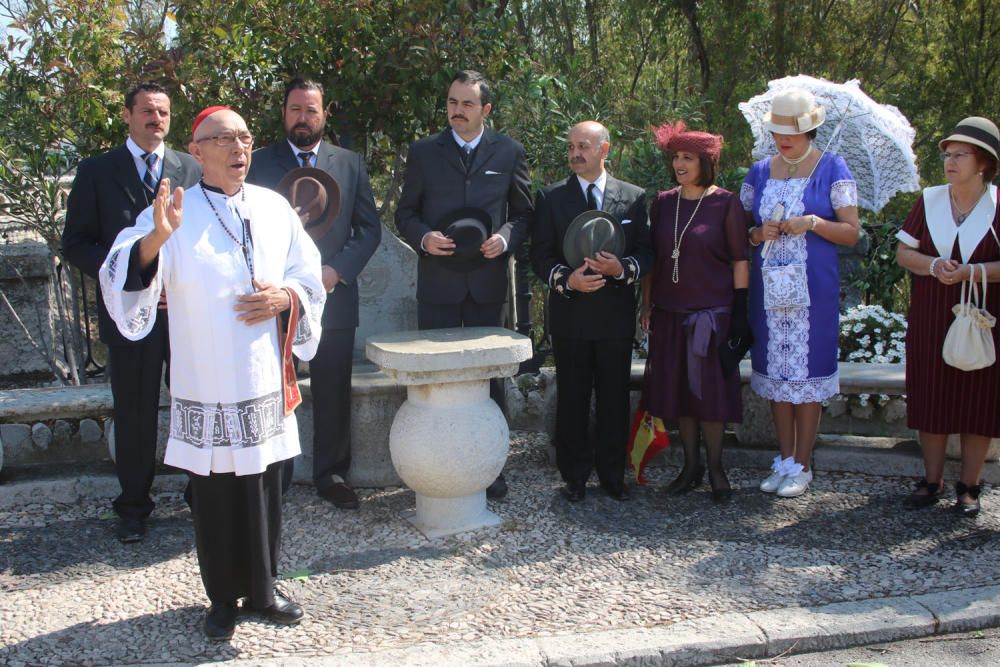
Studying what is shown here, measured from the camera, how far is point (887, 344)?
5.98m

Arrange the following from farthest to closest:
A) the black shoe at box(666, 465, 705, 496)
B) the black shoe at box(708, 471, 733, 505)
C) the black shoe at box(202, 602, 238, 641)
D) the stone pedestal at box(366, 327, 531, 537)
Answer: the black shoe at box(666, 465, 705, 496)
the black shoe at box(708, 471, 733, 505)
the stone pedestal at box(366, 327, 531, 537)
the black shoe at box(202, 602, 238, 641)

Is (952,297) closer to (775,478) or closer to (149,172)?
(775,478)

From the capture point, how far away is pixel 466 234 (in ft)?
15.7

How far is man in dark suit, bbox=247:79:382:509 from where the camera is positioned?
4723mm

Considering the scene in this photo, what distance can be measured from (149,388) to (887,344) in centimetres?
423

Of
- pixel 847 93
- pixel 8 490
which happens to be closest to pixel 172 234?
pixel 8 490

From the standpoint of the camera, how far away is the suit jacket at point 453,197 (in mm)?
4898

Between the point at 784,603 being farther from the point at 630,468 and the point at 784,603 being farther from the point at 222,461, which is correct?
the point at 222,461

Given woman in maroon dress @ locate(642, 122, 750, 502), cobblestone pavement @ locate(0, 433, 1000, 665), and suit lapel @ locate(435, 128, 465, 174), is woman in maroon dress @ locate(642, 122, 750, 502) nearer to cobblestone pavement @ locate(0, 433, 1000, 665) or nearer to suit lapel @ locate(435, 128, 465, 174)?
cobblestone pavement @ locate(0, 433, 1000, 665)

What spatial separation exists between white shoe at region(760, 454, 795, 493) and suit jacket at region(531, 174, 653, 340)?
1026 millimetres

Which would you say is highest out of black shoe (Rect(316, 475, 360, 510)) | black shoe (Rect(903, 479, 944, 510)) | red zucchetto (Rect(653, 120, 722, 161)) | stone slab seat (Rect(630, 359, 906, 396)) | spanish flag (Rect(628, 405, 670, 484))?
red zucchetto (Rect(653, 120, 722, 161))

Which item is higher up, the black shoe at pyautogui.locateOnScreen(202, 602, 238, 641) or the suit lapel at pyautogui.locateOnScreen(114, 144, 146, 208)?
the suit lapel at pyautogui.locateOnScreen(114, 144, 146, 208)

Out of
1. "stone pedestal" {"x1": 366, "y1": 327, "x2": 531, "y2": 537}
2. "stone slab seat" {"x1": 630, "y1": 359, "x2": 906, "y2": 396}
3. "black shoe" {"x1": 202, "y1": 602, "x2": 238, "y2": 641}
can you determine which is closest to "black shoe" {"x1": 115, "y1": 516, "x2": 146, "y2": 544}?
"black shoe" {"x1": 202, "y1": 602, "x2": 238, "y2": 641}

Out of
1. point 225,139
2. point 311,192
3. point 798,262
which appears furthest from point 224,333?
point 798,262
